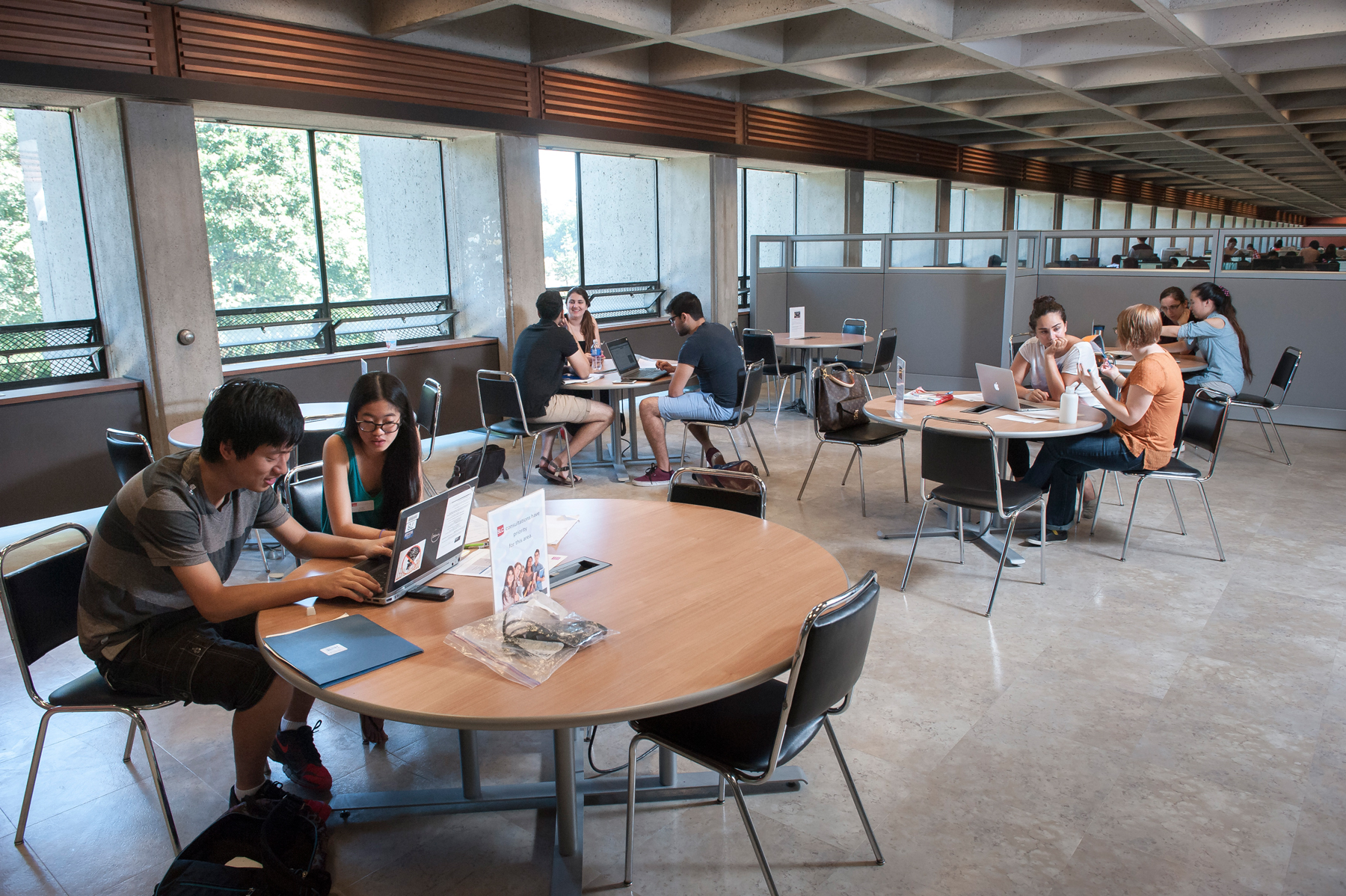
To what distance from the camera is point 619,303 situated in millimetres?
9859

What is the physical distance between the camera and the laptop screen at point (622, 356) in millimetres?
6242

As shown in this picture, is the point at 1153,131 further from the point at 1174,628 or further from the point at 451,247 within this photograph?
the point at 1174,628

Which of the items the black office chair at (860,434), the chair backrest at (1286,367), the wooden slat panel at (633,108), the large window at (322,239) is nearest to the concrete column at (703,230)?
the wooden slat panel at (633,108)

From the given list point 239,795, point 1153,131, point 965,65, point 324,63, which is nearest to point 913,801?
point 239,795

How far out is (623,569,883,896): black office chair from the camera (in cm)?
188

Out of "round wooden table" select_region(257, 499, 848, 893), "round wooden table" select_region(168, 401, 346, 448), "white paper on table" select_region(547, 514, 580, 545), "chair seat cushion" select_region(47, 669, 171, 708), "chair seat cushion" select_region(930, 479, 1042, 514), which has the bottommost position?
"chair seat cushion" select_region(47, 669, 171, 708)

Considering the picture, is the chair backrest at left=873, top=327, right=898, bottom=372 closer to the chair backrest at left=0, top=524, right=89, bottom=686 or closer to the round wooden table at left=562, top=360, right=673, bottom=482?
the round wooden table at left=562, top=360, right=673, bottom=482

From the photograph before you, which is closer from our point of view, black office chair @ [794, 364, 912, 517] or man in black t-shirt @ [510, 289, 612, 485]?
black office chair @ [794, 364, 912, 517]

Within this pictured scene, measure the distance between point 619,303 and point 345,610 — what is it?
7.92m

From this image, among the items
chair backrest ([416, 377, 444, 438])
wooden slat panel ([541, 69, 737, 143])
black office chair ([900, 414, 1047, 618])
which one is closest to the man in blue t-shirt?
chair backrest ([416, 377, 444, 438])

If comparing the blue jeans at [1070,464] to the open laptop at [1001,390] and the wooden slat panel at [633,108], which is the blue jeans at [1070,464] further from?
the wooden slat panel at [633,108]

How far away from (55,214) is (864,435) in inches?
211

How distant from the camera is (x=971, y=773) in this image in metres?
2.68

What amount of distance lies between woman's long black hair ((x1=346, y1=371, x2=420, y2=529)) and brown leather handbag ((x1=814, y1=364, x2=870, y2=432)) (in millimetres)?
2752
